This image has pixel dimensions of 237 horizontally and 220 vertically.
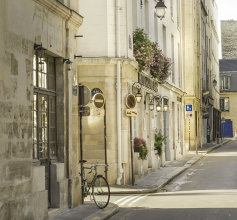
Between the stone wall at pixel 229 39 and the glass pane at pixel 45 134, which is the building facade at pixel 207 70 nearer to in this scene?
the stone wall at pixel 229 39

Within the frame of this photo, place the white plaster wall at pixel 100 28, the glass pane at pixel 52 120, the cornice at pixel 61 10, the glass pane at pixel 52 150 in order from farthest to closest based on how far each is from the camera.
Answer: the white plaster wall at pixel 100 28
the glass pane at pixel 52 150
the glass pane at pixel 52 120
the cornice at pixel 61 10

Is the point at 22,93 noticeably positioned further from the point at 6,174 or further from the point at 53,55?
the point at 53,55

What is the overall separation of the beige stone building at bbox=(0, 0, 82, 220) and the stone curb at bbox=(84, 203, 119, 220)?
0.78 metres

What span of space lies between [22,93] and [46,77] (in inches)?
94.7

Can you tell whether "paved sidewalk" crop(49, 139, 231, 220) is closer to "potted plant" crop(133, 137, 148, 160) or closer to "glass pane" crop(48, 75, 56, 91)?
"potted plant" crop(133, 137, 148, 160)

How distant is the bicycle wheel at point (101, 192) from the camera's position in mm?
14466

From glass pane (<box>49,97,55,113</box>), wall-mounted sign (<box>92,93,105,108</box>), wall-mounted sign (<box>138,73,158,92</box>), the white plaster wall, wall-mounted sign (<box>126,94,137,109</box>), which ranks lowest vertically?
glass pane (<box>49,97,55,113</box>)

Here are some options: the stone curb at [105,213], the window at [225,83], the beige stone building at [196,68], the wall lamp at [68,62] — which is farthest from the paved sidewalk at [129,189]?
the window at [225,83]

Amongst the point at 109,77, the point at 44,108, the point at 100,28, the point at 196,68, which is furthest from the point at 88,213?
the point at 196,68

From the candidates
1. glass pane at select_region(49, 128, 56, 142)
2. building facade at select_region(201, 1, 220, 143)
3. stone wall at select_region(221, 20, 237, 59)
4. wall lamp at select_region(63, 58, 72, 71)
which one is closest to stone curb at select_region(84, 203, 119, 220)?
glass pane at select_region(49, 128, 56, 142)

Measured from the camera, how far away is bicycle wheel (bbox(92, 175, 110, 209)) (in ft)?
47.5

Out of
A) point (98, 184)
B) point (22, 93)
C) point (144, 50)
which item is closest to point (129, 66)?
point (144, 50)

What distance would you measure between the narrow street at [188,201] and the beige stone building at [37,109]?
1.66 m

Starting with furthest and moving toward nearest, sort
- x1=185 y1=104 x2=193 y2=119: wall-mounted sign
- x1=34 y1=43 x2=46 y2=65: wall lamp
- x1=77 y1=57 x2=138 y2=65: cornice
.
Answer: x1=185 y1=104 x2=193 y2=119: wall-mounted sign, x1=77 y1=57 x2=138 y2=65: cornice, x1=34 y1=43 x2=46 y2=65: wall lamp
